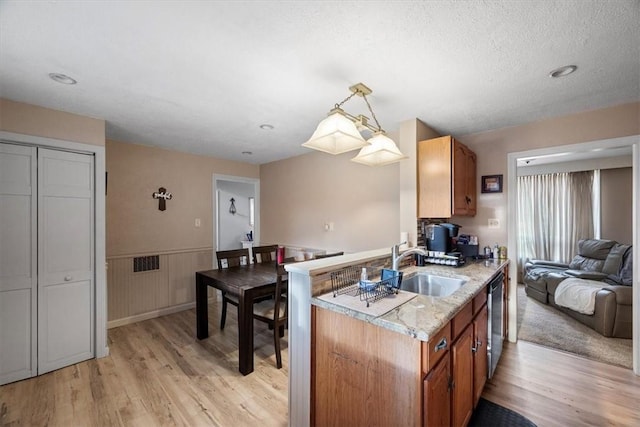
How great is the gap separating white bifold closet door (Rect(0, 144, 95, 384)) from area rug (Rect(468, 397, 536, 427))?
11.1ft

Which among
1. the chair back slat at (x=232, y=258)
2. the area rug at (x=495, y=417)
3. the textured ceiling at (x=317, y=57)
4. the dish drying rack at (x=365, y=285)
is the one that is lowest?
the area rug at (x=495, y=417)

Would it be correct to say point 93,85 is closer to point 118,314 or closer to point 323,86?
point 323,86

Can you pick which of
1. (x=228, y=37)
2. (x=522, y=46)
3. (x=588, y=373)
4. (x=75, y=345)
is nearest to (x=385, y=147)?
(x=522, y=46)

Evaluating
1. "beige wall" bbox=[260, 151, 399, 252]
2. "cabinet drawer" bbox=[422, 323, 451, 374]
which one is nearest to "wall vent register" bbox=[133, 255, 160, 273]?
"beige wall" bbox=[260, 151, 399, 252]

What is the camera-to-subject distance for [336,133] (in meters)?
Answer: 1.64

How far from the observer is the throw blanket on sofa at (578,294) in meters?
3.09

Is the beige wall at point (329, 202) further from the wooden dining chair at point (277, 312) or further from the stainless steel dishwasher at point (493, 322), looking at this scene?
the wooden dining chair at point (277, 312)

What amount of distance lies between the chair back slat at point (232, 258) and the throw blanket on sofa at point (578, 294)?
13.6 feet

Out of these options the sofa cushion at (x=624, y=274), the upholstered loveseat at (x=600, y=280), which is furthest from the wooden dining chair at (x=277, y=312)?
the sofa cushion at (x=624, y=274)

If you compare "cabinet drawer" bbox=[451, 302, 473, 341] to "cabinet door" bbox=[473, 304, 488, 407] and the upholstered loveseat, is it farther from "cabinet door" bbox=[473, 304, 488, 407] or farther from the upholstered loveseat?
the upholstered loveseat

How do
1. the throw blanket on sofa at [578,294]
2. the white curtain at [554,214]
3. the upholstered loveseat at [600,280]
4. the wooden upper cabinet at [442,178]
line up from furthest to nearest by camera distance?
the white curtain at [554,214]
the throw blanket on sofa at [578,294]
the upholstered loveseat at [600,280]
the wooden upper cabinet at [442,178]

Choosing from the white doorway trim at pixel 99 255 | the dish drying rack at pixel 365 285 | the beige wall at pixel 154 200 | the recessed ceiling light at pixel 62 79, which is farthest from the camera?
the beige wall at pixel 154 200

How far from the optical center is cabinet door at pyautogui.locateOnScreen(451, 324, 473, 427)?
4.59 ft

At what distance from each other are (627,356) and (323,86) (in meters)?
3.72
